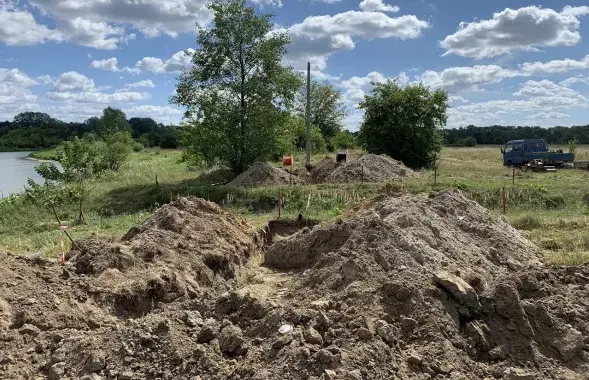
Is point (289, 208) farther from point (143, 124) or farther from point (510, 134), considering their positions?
point (143, 124)

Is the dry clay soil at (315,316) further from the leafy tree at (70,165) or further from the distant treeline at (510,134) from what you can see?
the distant treeline at (510,134)

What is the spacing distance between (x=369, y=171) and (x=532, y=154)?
11.9 metres

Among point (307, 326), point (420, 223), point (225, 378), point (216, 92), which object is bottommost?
point (225, 378)

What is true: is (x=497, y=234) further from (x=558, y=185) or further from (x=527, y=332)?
(x=558, y=185)

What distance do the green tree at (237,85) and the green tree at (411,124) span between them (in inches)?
380

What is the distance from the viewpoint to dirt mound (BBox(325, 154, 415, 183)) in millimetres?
22422

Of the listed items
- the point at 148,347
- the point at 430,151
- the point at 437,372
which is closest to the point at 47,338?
the point at 148,347

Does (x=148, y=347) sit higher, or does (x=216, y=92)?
(x=216, y=92)

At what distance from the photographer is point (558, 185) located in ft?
61.5

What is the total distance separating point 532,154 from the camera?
94.5ft

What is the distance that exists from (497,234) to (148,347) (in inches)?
274

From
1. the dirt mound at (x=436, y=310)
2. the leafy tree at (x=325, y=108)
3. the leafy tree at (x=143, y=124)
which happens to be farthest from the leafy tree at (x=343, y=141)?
the leafy tree at (x=143, y=124)

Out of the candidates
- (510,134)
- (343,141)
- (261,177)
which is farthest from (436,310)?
(510,134)

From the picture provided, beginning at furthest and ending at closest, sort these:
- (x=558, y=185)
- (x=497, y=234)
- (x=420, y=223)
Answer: (x=558, y=185) → (x=497, y=234) → (x=420, y=223)
